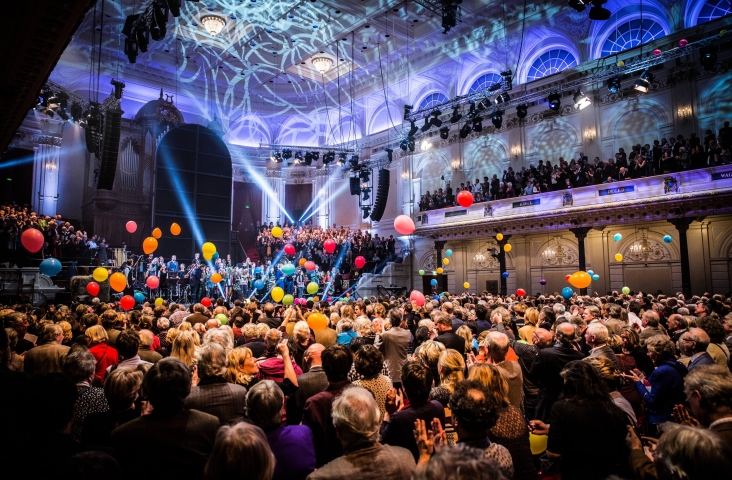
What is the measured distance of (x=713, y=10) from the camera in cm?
1492

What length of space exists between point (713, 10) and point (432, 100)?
1140cm

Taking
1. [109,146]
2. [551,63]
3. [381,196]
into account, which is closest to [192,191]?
[381,196]

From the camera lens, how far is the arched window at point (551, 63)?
18422 millimetres

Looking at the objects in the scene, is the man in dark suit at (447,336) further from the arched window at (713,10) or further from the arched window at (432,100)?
the arched window at (432,100)

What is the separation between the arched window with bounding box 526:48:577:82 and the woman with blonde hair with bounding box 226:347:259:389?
1897 centimetres

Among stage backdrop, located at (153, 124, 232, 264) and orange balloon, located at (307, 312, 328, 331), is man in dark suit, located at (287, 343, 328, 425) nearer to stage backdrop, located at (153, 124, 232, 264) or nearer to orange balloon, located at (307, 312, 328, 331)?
orange balloon, located at (307, 312, 328, 331)

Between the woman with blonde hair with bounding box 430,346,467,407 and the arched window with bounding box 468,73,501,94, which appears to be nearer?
the woman with blonde hair with bounding box 430,346,467,407

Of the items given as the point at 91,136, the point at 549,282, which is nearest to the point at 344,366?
the point at 91,136

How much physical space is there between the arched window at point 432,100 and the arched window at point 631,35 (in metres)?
7.39

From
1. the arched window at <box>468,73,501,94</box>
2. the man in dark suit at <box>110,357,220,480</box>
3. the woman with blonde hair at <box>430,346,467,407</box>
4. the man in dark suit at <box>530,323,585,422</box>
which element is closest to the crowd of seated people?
the arched window at <box>468,73,501,94</box>

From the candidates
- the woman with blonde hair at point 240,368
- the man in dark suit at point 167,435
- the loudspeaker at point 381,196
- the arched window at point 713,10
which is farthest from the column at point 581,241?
the man in dark suit at point 167,435

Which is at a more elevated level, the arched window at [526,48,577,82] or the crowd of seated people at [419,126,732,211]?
the arched window at [526,48,577,82]

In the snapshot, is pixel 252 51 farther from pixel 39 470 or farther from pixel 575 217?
pixel 39 470

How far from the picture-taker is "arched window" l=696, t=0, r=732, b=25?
14617 mm
